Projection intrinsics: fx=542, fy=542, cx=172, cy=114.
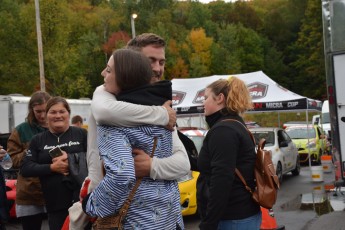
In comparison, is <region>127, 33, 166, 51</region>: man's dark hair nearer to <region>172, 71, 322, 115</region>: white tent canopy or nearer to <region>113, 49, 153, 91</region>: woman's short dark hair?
<region>113, 49, 153, 91</region>: woman's short dark hair

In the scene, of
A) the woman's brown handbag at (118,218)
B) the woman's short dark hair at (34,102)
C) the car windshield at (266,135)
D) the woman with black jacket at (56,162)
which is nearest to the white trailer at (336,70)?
the woman's short dark hair at (34,102)

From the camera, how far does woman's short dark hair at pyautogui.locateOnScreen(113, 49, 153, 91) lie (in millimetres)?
2588

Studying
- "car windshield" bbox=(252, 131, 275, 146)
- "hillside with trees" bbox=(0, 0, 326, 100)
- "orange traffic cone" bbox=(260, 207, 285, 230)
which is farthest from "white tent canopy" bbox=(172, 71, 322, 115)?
"hillside with trees" bbox=(0, 0, 326, 100)

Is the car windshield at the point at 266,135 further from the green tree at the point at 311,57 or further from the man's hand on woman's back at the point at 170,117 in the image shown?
the green tree at the point at 311,57

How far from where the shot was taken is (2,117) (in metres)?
18.7

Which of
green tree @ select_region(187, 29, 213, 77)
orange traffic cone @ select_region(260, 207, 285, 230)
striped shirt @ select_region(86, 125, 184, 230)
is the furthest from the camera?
green tree @ select_region(187, 29, 213, 77)

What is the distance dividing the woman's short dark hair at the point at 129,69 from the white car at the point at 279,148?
13424mm

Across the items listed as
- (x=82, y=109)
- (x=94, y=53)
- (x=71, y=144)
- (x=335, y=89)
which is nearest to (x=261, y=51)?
(x=94, y=53)

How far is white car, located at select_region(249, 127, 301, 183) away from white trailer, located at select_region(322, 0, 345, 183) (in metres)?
6.56

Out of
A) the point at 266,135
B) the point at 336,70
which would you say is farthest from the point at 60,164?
the point at 266,135

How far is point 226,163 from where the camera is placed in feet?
11.6

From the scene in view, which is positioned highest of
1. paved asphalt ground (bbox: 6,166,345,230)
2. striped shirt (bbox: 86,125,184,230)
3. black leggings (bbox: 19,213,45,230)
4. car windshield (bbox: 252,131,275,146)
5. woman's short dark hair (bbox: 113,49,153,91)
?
woman's short dark hair (bbox: 113,49,153,91)

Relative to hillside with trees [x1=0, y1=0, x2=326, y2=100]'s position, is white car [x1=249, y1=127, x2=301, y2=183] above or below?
below

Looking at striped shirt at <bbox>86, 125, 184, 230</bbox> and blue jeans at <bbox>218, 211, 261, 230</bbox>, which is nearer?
striped shirt at <bbox>86, 125, 184, 230</bbox>
